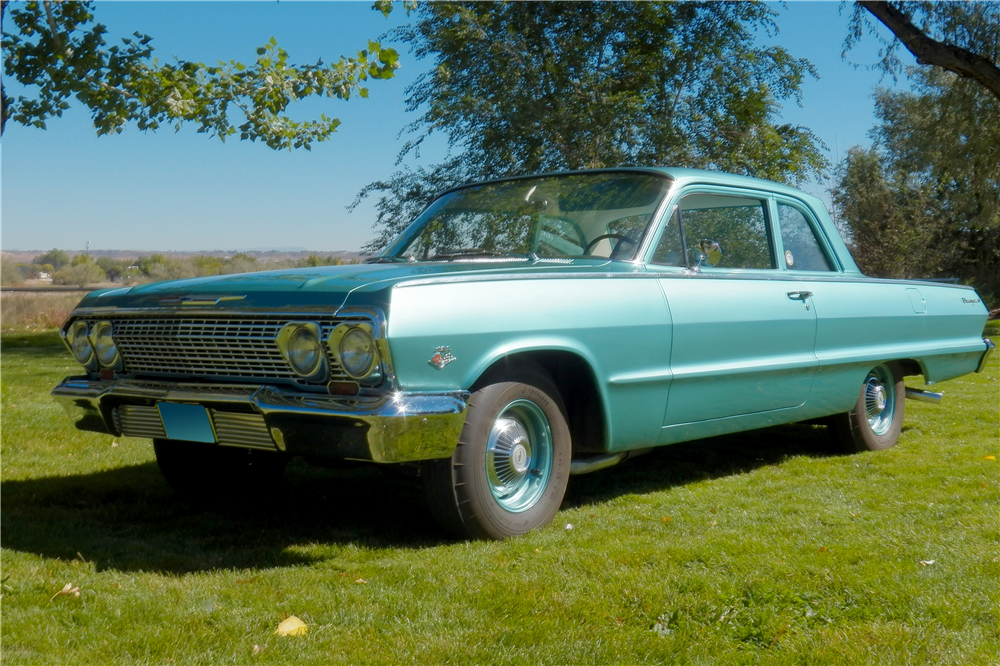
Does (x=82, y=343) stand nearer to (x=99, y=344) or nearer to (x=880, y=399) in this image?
(x=99, y=344)

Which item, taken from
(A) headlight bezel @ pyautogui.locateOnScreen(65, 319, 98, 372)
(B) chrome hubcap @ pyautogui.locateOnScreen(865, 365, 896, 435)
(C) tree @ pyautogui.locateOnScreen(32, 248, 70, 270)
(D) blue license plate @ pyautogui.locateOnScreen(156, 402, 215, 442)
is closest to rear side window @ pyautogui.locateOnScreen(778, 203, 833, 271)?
(B) chrome hubcap @ pyautogui.locateOnScreen(865, 365, 896, 435)

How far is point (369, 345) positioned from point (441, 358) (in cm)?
29

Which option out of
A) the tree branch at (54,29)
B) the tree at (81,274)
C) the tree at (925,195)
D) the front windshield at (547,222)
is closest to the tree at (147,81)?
the tree branch at (54,29)

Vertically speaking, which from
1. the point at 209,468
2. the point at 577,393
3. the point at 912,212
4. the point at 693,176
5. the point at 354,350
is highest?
the point at 912,212

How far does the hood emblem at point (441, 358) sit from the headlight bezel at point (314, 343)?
1.29ft

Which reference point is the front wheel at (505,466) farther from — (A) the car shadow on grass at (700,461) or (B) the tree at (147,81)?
(B) the tree at (147,81)

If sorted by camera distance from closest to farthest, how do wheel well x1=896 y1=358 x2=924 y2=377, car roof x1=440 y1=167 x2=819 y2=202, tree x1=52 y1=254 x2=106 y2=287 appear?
car roof x1=440 y1=167 x2=819 y2=202 → wheel well x1=896 y1=358 x2=924 y2=377 → tree x1=52 y1=254 x2=106 y2=287

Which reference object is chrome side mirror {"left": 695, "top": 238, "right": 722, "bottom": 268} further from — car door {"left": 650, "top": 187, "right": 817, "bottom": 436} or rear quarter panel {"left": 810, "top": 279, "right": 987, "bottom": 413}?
rear quarter panel {"left": 810, "top": 279, "right": 987, "bottom": 413}

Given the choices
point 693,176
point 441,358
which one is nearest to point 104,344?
point 441,358

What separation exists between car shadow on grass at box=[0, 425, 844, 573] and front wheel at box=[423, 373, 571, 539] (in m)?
0.28

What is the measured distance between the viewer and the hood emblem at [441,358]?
370 cm

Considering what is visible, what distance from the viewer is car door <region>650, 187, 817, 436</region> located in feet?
15.9

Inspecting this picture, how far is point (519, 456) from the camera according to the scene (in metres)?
4.20

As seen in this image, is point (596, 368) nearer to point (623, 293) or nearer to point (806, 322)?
point (623, 293)
